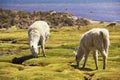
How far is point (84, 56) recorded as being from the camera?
4503cm

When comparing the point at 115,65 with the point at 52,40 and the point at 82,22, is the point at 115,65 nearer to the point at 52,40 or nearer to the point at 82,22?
the point at 52,40

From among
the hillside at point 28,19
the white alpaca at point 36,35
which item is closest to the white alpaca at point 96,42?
the white alpaca at point 36,35

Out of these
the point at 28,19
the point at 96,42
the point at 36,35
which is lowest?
the point at 28,19

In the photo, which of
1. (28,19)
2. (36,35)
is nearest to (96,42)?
(36,35)

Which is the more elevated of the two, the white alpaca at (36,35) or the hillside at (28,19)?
the white alpaca at (36,35)

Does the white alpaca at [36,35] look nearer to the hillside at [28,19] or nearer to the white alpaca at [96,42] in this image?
the white alpaca at [96,42]

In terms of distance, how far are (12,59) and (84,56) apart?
15.1 m

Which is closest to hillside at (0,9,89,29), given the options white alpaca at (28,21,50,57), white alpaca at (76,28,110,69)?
white alpaca at (28,21,50,57)

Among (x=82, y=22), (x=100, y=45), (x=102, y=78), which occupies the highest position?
(x=100, y=45)

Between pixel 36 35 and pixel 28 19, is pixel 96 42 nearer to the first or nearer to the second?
pixel 36 35

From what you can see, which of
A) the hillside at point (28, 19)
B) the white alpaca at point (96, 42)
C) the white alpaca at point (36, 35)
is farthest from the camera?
the hillside at point (28, 19)

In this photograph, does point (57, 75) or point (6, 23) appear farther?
point (6, 23)

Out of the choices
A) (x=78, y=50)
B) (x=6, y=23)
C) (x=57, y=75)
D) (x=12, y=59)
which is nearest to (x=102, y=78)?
(x=57, y=75)

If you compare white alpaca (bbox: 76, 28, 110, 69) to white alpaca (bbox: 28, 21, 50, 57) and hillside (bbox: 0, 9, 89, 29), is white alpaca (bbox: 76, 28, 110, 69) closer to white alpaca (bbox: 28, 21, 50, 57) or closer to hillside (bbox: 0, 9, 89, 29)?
white alpaca (bbox: 28, 21, 50, 57)
